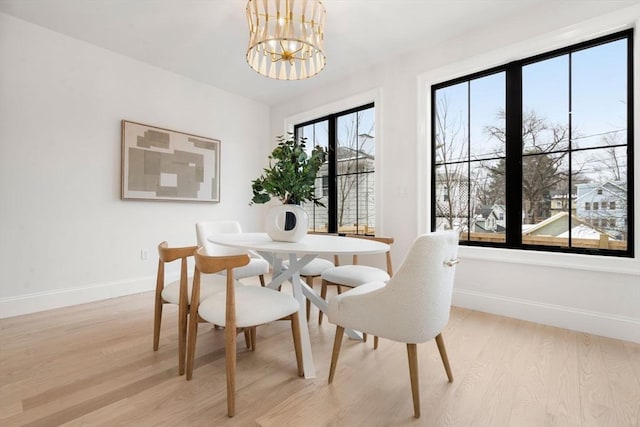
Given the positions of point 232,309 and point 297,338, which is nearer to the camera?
point 232,309

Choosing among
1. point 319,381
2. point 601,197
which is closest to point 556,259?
point 601,197

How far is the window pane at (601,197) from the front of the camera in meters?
2.21

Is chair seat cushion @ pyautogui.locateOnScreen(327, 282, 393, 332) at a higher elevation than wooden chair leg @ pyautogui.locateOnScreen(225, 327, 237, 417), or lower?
higher

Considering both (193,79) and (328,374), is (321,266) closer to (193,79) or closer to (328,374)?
(328,374)

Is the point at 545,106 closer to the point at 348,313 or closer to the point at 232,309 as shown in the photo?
the point at 348,313

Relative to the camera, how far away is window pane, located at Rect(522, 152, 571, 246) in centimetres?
243

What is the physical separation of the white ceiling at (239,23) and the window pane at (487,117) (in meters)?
0.47

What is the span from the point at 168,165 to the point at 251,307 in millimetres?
2736

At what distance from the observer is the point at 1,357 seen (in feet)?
6.13

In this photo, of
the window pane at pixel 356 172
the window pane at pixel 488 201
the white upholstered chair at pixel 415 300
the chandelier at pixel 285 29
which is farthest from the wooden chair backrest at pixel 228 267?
the window pane at pixel 356 172

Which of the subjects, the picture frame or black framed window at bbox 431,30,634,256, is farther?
the picture frame

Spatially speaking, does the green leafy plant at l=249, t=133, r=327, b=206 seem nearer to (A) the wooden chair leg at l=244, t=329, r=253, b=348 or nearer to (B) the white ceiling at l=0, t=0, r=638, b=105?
(A) the wooden chair leg at l=244, t=329, r=253, b=348

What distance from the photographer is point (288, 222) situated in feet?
6.47

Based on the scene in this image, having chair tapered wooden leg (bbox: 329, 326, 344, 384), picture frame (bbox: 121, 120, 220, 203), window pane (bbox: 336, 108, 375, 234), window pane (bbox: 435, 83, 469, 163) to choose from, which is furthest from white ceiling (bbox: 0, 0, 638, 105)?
chair tapered wooden leg (bbox: 329, 326, 344, 384)
